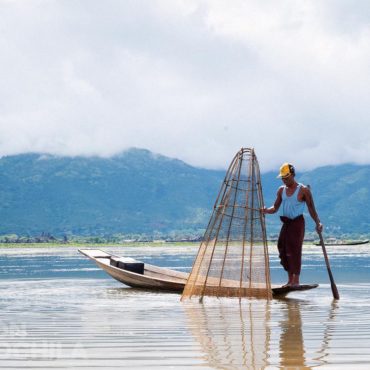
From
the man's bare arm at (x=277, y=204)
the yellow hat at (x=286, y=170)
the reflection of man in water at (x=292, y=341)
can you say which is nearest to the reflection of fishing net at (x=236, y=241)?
the man's bare arm at (x=277, y=204)

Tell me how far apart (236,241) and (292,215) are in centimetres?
129

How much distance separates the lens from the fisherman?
1444 centimetres

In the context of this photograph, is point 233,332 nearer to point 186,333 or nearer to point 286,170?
point 186,333

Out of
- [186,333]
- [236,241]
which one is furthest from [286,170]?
[186,333]

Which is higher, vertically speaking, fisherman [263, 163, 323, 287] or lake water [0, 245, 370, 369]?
fisherman [263, 163, 323, 287]

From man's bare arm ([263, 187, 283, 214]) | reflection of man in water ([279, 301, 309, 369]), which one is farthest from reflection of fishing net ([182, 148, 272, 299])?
reflection of man in water ([279, 301, 309, 369])

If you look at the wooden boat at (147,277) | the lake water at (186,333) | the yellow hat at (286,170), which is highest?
the yellow hat at (286,170)

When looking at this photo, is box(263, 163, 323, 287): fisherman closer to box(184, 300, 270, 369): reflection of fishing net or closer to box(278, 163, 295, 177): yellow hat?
box(278, 163, 295, 177): yellow hat

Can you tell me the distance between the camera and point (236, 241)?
15383 millimetres

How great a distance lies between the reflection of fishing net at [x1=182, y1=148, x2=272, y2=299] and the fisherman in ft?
1.32

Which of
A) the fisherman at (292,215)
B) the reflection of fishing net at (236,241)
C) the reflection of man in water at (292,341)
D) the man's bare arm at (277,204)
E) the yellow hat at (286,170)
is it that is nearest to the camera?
the reflection of man in water at (292,341)

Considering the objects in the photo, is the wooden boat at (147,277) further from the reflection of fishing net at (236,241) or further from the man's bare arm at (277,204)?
the man's bare arm at (277,204)

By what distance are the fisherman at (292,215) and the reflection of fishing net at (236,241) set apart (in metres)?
0.40

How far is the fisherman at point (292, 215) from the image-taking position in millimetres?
14438
